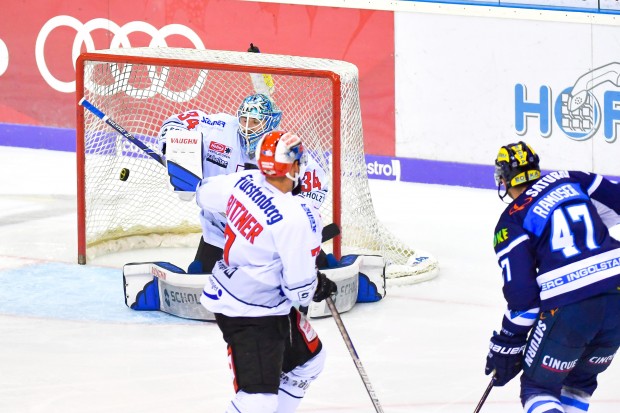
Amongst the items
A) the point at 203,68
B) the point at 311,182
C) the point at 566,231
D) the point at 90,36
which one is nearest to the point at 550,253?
the point at 566,231

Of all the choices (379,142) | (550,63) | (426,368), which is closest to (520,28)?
(550,63)

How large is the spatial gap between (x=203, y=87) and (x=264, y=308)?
3.85 metres

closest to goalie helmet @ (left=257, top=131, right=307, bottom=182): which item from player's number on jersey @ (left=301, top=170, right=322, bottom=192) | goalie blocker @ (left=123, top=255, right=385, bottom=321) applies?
player's number on jersey @ (left=301, top=170, right=322, bottom=192)

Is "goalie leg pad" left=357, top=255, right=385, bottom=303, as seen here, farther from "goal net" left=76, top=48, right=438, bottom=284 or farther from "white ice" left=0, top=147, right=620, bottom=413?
"goal net" left=76, top=48, right=438, bottom=284

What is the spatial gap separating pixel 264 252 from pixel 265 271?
2.4 inches

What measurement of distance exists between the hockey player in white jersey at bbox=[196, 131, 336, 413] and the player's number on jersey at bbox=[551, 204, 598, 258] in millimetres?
677

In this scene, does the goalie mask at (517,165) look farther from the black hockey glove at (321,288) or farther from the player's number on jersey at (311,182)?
the player's number on jersey at (311,182)

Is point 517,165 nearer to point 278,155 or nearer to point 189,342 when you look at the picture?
point 278,155

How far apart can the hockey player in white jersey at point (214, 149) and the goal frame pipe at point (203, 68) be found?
513 millimetres

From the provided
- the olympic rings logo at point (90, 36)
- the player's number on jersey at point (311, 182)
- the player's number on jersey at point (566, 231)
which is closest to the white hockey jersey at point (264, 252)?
the player's number on jersey at point (566, 231)

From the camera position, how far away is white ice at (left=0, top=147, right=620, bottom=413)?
16.3 ft

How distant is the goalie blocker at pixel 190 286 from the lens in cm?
585

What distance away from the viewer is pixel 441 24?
8.70 metres

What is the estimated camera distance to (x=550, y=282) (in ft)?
12.9
